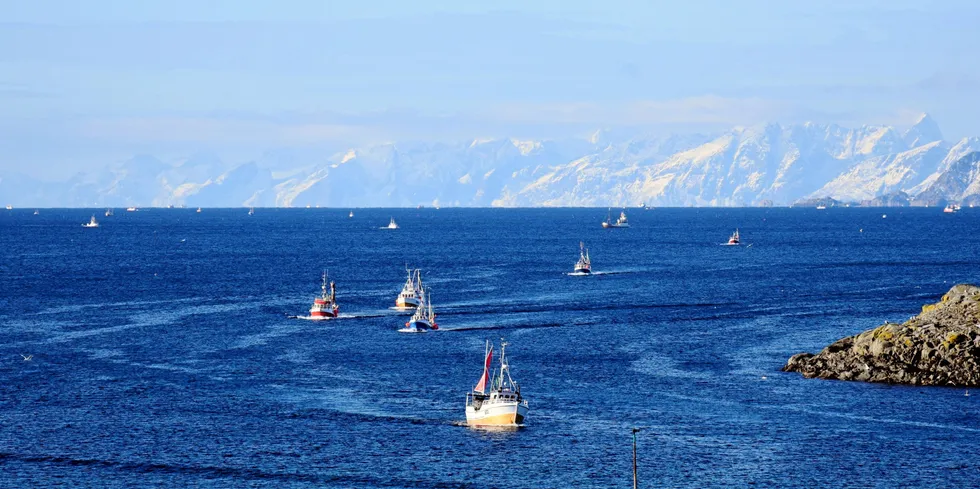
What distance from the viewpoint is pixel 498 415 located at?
320ft

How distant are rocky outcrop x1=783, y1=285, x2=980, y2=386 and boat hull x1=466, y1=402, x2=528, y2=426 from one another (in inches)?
1200

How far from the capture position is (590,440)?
9206 cm

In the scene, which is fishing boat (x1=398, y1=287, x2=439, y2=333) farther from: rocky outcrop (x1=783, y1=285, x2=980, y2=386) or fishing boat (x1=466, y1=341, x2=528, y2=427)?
fishing boat (x1=466, y1=341, x2=528, y2=427)

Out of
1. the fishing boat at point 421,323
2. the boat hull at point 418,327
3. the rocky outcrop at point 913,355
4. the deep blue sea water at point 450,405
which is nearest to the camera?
the deep blue sea water at point 450,405

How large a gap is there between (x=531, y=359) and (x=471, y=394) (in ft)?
78.6

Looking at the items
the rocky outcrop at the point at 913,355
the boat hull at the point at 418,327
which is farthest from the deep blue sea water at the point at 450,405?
the boat hull at the point at 418,327

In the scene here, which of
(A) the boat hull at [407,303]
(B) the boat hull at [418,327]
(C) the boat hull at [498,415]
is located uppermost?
(A) the boat hull at [407,303]

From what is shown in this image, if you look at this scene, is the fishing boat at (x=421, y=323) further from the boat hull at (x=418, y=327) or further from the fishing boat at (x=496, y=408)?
the fishing boat at (x=496, y=408)

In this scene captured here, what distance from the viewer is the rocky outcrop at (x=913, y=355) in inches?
4279

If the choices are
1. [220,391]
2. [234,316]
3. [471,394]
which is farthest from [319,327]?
[471,394]

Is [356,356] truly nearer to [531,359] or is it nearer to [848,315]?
[531,359]

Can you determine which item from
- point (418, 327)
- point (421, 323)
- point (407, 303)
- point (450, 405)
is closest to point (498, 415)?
point (450, 405)

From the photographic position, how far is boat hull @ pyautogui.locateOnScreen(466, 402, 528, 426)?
319 feet

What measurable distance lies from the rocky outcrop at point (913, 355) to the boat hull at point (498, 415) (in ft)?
100.0
